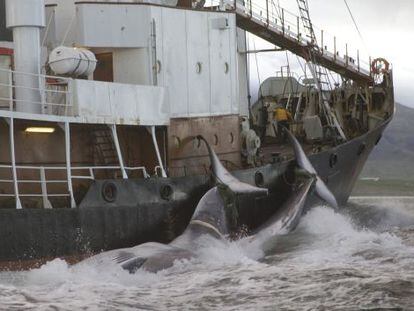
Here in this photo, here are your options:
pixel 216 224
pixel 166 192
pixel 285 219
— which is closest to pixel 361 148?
pixel 285 219

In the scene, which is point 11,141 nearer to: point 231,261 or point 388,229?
point 231,261

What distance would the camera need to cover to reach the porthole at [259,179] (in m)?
22.1

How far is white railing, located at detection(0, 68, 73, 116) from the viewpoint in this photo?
742 inches

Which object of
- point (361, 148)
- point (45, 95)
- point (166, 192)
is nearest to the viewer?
point (45, 95)

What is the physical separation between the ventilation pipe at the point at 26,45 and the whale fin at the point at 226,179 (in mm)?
3777

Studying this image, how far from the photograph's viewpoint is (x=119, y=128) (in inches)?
816

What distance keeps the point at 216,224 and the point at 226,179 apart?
1048 mm

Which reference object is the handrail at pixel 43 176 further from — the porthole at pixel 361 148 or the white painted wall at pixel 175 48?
the porthole at pixel 361 148

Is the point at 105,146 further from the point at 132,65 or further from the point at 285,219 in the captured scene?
the point at 285,219

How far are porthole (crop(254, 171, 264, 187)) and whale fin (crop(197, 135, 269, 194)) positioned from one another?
35.9 inches

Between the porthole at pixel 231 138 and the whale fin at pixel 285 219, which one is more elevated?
the porthole at pixel 231 138

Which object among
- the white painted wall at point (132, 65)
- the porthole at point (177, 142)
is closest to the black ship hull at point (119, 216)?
the porthole at point (177, 142)

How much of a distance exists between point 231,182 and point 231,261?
7.74ft

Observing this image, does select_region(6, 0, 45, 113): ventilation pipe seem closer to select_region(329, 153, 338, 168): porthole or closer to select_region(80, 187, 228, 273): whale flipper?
select_region(80, 187, 228, 273): whale flipper
